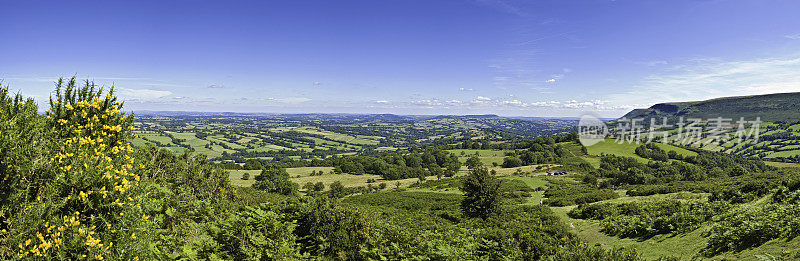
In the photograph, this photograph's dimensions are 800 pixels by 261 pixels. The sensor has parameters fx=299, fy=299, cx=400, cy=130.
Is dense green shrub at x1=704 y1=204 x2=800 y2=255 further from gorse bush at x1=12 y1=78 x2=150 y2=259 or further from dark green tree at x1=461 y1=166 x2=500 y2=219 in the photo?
gorse bush at x1=12 y1=78 x2=150 y2=259

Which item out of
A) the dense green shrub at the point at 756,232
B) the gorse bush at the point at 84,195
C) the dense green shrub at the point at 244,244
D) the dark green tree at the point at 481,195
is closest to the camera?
the gorse bush at the point at 84,195

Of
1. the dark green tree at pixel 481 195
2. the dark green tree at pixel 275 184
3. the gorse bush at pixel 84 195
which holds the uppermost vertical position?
the gorse bush at pixel 84 195

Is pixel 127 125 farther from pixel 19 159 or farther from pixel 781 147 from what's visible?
pixel 781 147

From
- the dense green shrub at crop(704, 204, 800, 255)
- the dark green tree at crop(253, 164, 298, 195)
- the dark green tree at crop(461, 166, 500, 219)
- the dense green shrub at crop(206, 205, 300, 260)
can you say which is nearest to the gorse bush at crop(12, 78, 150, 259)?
the dense green shrub at crop(206, 205, 300, 260)

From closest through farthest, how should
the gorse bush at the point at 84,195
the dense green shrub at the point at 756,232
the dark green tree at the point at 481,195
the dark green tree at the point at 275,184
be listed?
the gorse bush at the point at 84,195
the dense green shrub at the point at 756,232
the dark green tree at the point at 481,195
the dark green tree at the point at 275,184

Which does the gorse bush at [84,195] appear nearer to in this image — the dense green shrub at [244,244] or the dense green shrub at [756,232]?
the dense green shrub at [244,244]

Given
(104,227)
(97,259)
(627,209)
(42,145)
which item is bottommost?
(627,209)

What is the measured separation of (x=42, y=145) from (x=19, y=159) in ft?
1.34

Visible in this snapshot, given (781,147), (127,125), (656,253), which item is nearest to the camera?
(127,125)

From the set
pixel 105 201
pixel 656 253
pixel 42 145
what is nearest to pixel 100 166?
pixel 105 201

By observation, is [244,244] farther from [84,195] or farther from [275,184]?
[275,184]

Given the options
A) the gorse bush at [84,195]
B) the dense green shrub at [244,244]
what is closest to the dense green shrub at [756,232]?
the dense green shrub at [244,244]

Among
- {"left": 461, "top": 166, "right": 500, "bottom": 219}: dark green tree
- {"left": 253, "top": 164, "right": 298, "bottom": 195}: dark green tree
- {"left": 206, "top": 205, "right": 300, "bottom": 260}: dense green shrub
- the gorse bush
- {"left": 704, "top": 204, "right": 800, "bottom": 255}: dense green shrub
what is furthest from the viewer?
{"left": 253, "top": 164, "right": 298, "bottom": 195}: dark green tree

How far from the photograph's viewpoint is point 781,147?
6137 inches
